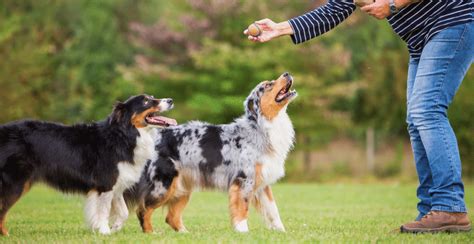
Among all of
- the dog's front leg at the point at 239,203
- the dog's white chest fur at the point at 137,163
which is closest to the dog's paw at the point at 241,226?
the dog's front leg at the point at 239,203

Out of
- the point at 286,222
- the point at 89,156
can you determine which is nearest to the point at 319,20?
the point at 89,156

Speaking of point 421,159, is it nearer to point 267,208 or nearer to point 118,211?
point 267,208

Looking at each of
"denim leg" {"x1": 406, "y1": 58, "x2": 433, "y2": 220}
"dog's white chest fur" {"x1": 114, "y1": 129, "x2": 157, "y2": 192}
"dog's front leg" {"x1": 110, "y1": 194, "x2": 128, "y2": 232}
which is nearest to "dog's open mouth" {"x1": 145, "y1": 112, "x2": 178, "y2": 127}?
"dog's white chest fur" {"x1": 114, "y1": 129, "x2": 157, "y2": 192}

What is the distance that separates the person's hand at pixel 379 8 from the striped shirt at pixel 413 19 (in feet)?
1.00

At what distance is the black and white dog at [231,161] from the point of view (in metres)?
6.97

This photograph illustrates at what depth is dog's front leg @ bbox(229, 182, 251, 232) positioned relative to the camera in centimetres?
682

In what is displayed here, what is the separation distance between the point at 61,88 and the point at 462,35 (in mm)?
20263

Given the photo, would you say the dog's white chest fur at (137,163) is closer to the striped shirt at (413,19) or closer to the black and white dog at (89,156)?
the black and white dog at (89,156)

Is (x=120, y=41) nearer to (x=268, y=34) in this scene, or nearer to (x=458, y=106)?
(x=458, y=106)

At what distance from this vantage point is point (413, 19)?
18.4 ft

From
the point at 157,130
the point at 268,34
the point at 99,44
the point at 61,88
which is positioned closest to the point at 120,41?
the point at 99,44

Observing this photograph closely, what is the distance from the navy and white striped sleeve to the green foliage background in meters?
14.0

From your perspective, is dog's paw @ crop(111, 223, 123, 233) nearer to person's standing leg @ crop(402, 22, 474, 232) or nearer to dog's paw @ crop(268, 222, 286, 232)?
dog's paw @ crop(268, 222, 286, 232)

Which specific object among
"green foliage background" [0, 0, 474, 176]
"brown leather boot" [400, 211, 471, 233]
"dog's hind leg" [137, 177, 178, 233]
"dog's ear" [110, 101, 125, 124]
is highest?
"green foliage background" [0, 0, 474, 176]
